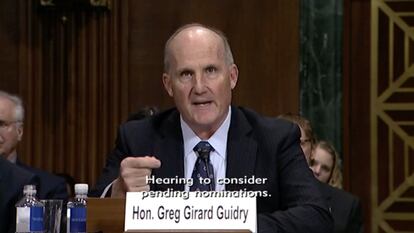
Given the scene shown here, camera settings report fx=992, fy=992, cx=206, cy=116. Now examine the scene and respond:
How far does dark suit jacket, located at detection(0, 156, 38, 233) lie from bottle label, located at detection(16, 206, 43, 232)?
53 centimetres

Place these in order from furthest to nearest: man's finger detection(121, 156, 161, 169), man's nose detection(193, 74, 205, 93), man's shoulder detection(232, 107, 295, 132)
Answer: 1. man's shoulder detection(232, 107, 295, 132)
2. man's nose detection(193, 74, 205, 93)
3. man's finger detection(121, 156, 161, 169)

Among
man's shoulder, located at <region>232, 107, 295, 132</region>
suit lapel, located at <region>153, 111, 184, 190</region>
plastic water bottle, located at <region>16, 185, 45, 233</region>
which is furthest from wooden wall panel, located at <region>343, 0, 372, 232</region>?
plastic water bottle, located at <region>16, 185, 45, 233</region>

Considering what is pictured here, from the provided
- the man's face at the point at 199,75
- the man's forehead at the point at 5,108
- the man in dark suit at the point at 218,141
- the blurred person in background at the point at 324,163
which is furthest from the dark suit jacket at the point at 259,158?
the man's forehead at the point at 5,108

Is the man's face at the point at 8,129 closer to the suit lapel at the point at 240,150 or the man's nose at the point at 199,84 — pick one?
the suit lapel at the point at 240,150

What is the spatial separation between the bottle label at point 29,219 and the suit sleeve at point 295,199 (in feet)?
2.22

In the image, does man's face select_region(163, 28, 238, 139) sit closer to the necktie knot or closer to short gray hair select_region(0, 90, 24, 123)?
the necktie knot

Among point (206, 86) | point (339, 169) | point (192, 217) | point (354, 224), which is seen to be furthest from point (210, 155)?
point (339, 169)

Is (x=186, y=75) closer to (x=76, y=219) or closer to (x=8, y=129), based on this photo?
(x=76, y=219)

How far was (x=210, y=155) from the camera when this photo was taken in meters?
3.37

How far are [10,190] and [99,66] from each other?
3.41 metres

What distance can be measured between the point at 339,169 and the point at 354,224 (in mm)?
1154

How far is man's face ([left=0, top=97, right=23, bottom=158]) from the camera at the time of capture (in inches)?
241

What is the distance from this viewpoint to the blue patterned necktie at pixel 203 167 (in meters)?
3.19

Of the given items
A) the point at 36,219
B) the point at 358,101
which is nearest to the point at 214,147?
the point at 36,219
